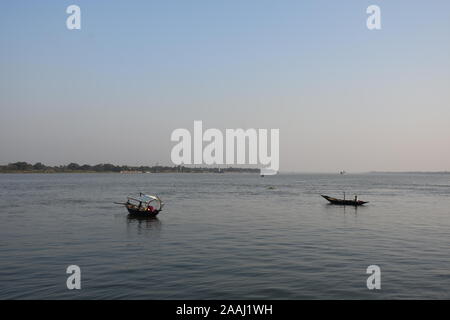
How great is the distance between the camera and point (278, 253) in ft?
95.6

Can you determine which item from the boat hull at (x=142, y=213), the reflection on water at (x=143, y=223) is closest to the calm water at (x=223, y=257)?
the reflection on water at (x=143, y=223)

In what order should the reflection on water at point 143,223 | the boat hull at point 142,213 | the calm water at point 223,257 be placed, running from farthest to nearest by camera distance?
1. the boat hull at point 142,213
2. the reflection on water at point 143,223
3. the calm water at point 223,257

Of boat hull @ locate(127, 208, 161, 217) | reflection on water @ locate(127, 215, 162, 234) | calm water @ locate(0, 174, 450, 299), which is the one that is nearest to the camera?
calm water @ locate(0, 174, 450, 299)

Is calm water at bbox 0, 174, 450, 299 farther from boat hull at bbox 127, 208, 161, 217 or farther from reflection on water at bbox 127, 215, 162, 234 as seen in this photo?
boat hull at bbox 127, 208, 161, 217

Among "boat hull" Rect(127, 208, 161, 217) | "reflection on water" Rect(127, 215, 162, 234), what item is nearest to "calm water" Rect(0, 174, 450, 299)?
"reflection on water" Rect(127, 215, 162, 234)

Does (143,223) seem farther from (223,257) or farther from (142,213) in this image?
(223,257)

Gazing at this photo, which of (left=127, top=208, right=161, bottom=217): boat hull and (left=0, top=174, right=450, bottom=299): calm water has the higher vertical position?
(left=127, top=208, right=161, bottom=217): boat hull

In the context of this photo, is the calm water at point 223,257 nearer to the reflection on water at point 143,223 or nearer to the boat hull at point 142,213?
the reflection on water at point 143,223

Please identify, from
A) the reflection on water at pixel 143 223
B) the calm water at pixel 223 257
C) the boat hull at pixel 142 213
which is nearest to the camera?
the calm water at pixel 223 257

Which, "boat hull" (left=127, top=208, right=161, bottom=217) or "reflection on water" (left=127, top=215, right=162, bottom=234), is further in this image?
"boat hull" (left=127, top=208, right=161, bottom=217)

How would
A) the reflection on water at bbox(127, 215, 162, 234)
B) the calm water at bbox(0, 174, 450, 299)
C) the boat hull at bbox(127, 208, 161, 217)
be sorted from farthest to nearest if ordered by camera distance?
the boat hull at bbox(127, 208, 161, 217) → the reflection on water at bbox(127, 215, 162, 234) → the calm water at bbox(0, 174, 450, 299)

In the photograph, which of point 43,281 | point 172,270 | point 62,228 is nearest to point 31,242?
point 62,228

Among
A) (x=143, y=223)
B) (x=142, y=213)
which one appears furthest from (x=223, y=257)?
(x=142, y=213)
